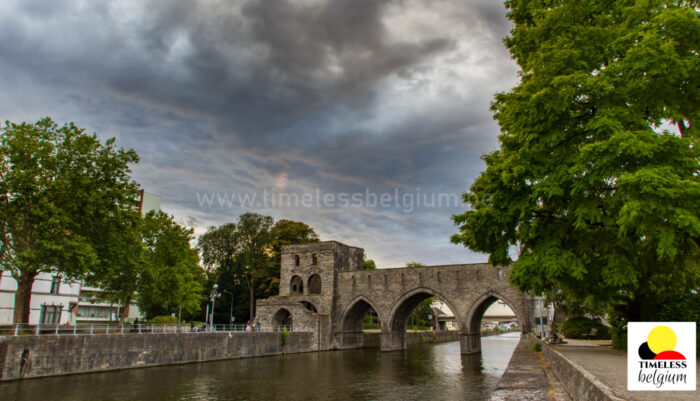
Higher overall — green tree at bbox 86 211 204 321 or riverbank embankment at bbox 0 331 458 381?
green tree at bbox 86 211 204 321

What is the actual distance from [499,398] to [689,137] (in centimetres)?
679

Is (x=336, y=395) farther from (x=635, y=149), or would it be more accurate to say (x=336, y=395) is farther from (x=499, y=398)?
(x=635, y=149)

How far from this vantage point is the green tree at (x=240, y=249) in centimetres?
4538

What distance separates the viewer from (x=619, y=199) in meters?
9.20

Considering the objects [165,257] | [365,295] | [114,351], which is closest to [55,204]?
[114,351]

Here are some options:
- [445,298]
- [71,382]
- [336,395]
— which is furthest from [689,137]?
[445,298]

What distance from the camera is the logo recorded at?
19.2 feet

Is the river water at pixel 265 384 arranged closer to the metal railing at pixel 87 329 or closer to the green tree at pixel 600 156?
the metal railing at pixel 87 329

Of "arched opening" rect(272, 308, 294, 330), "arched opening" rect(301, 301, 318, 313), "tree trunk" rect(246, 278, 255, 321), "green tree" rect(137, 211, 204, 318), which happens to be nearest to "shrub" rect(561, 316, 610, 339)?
"arched opening" rect(301, 301, 318, 313)

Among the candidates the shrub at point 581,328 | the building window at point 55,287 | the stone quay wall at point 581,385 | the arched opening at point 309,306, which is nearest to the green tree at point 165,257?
the building window at point 55,287

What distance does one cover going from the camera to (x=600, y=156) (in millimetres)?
9039

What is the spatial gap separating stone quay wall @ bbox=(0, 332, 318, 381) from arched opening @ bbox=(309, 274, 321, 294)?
11.1 m

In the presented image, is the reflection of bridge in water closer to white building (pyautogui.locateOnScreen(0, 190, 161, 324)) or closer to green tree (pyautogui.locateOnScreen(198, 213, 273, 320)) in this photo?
green tree (pyautogui.locateOnScreen(198, 213, 273, 320))

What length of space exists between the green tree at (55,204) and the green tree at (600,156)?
15.4 m
